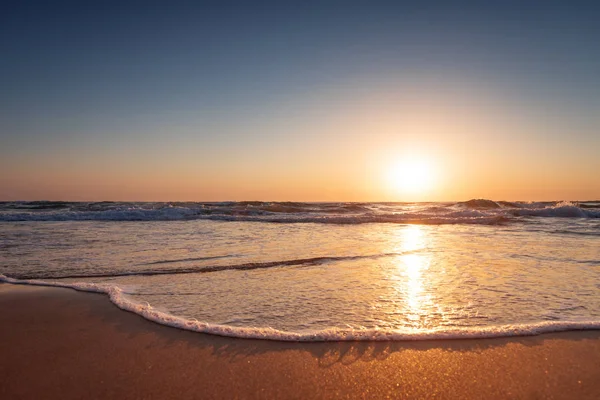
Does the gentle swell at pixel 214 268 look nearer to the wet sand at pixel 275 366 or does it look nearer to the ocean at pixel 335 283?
the ocean at pixel 335 283

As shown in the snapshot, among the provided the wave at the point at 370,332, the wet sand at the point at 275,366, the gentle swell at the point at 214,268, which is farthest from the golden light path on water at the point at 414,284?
the gentle swell at the point at 214,268

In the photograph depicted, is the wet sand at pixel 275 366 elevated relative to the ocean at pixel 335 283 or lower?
lower

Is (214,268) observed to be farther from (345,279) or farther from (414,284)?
(414,284)

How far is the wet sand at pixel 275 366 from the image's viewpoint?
2.67 metres

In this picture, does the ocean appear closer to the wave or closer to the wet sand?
the wave

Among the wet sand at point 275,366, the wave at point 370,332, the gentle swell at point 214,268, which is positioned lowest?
the wet sand at point 275,366

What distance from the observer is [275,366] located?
3.05m

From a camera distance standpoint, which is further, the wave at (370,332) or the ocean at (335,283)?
the ocean at (335,283)

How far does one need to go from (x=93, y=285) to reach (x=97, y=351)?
259cm

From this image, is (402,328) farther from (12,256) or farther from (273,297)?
(12,256)

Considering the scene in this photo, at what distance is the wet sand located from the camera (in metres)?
2.67

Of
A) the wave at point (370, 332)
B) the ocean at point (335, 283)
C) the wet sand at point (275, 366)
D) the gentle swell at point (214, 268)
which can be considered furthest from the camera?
the gentle swell at point (214, 268)

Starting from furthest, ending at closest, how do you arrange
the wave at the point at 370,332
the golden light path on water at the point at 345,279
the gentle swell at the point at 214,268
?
the gentle swell at the point at 214,268 → the golden light path on water at the point at 345,279 → the wave at the point at 370,332

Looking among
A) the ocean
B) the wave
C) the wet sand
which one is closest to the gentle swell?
the ocean
